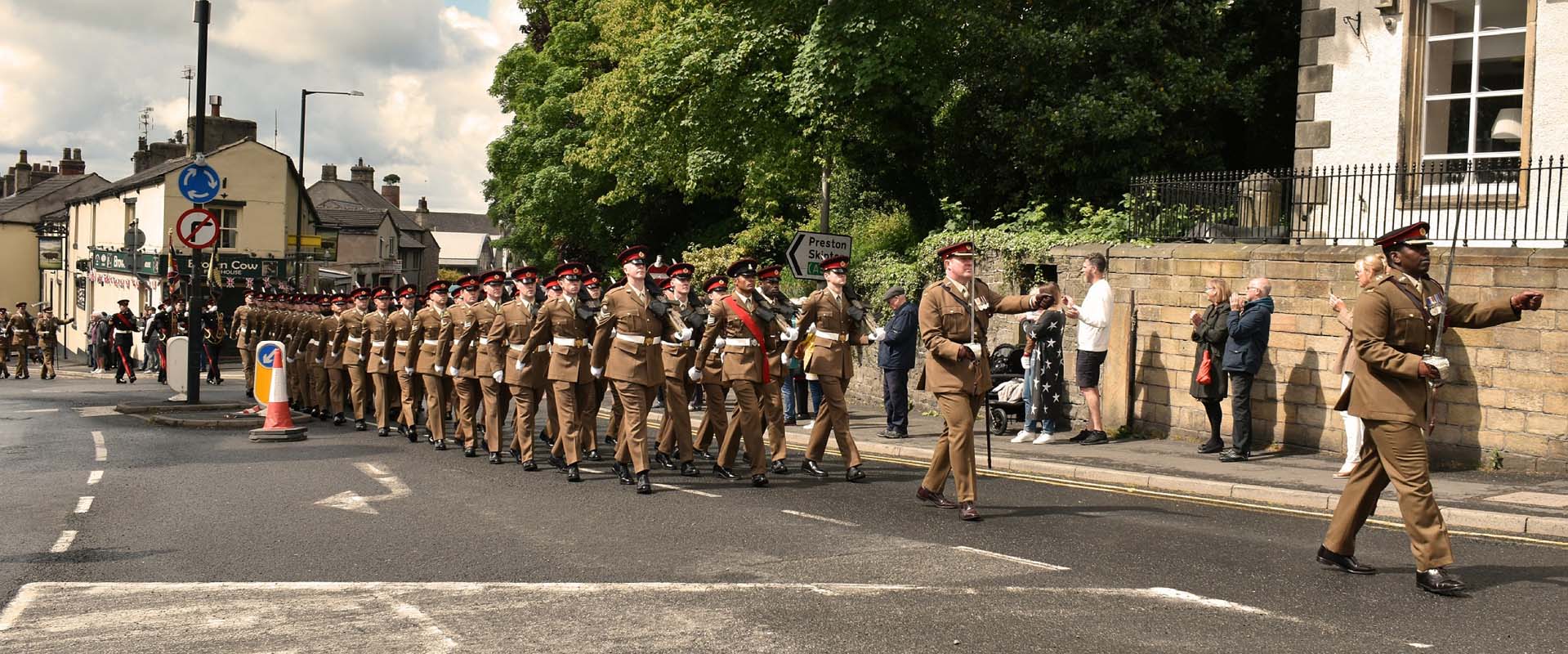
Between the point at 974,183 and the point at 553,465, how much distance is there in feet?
31.3

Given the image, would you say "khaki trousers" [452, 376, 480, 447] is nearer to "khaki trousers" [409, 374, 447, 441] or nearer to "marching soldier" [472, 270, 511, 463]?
"marching soldier" [472, 270, 511, 463]

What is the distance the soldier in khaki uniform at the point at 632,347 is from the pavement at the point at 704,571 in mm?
466

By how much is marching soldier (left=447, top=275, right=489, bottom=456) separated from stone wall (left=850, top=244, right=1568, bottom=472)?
676cm

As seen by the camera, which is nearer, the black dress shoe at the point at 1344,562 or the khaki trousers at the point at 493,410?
the black dress shoe at the point at 1344,562

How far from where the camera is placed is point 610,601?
269 inches

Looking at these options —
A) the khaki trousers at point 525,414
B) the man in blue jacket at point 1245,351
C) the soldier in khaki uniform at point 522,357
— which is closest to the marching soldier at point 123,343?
the soldier in khaki uniform at point 522,357

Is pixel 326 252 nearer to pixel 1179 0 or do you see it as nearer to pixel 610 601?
pixel 1179 0

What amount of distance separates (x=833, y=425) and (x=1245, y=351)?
4.10 meters

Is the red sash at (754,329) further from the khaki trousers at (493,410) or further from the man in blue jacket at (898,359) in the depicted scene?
the man in blue jacket at (898,359)

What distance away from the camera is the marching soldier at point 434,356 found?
14.5 m

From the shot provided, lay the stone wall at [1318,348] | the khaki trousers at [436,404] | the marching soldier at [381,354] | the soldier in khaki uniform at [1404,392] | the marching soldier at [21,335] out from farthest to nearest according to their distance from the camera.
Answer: the marching soldier at [21,335] → the marching soldier at [381,354] → the khaki trousers at [436,404] → the stone wall at [1318,348] → the soldier in khaki uniform at [1404,392]

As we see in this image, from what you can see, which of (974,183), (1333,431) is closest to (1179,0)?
(974,183)

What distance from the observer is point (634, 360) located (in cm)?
1133

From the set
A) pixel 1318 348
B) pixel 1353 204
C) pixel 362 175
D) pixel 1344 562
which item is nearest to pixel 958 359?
pixel 1344 562
